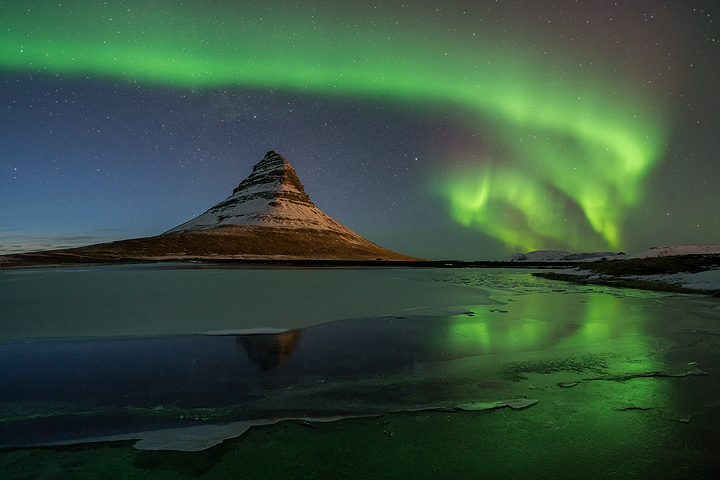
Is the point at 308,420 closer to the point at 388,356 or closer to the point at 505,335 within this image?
the point at 388,356

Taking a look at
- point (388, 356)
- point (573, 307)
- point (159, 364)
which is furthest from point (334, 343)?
point (573, 307)

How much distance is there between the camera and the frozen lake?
3.48 meters

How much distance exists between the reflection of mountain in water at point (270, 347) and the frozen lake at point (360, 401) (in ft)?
0.21

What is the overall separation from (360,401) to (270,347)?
3618mm

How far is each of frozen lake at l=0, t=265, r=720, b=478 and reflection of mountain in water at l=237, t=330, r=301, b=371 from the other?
0.06m

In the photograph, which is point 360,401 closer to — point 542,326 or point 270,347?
point 270,347

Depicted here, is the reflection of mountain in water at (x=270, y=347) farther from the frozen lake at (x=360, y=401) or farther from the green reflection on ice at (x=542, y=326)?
the green reflection on ice at (x=542, y=326)

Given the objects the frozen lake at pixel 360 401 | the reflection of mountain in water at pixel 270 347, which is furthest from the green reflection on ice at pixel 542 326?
the reflection of mountain in water at pixel 270 347

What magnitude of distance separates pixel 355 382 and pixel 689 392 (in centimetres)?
485

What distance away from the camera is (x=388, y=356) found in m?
7.19

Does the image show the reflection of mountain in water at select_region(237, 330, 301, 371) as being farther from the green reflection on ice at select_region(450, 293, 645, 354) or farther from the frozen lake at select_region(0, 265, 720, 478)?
the green reflection on ice at select_region(450, 293, 645, 354)

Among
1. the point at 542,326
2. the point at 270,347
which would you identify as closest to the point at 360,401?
the point at 270,347

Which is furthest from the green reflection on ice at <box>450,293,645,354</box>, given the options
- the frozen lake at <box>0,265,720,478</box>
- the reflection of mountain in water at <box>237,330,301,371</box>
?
the reflection of mountain in water at <box>237,330,301,371</box>

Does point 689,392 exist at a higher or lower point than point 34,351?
higher
